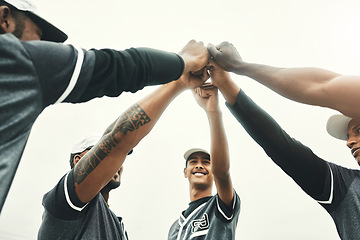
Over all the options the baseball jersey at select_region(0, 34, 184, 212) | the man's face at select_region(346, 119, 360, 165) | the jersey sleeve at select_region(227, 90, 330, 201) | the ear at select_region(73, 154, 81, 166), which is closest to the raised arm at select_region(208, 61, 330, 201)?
the jersey sleeve at select_region(227, 90, 330, 201)

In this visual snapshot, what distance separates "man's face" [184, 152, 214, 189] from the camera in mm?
3863

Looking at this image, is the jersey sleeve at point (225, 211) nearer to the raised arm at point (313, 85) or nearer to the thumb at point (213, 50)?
the raised arm at point (313, 85)

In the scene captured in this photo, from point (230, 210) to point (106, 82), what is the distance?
6.75 feet

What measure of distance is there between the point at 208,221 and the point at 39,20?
2.54 metres

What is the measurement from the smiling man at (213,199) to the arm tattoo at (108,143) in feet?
3.13

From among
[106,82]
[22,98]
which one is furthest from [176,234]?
[22,98]

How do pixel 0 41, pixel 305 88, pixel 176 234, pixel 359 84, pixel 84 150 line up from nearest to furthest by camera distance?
pixel 0 41 → pixel 359 84 → pixel 305 88 → pixel 84 150 → pixel 176 234

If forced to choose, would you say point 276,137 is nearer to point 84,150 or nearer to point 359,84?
point 359,84

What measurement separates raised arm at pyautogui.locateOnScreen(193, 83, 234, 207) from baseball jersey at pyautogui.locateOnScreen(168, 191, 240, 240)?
11cm

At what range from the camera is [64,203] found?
219 centimetres

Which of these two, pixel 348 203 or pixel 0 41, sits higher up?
pixel 348 203

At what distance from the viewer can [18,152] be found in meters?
1.22

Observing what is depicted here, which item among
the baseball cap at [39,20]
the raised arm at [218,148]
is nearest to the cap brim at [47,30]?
the baseball cap at [39,20]

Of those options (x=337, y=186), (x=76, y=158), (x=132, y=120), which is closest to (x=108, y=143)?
(x=132, y=120)
